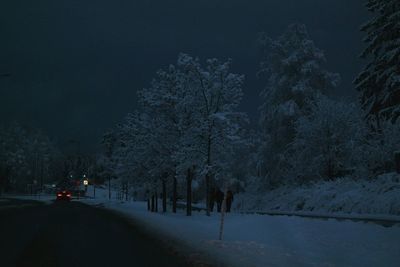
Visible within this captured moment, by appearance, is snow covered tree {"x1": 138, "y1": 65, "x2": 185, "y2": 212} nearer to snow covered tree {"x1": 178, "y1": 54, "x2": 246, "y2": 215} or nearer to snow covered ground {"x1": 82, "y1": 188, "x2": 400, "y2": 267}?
snow covered tree {"x1": 178, "y1": 54, "x2": 246, "y2": 215}

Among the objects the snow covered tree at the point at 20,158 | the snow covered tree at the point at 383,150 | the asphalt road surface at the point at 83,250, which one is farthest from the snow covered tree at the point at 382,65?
the snow covered tree at the point at 20,158

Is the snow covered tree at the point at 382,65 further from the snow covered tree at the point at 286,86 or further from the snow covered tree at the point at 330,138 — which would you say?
the snow covered tree at the point at 286,86

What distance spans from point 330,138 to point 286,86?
10066 mm

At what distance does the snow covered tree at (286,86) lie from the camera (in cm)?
4584

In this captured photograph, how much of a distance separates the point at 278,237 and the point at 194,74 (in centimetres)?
1683

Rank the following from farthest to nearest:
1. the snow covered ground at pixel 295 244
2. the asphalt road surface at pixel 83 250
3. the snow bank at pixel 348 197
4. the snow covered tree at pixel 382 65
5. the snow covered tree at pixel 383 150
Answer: the snow covered tree at pixel 383 150, the snow covered tree at pixel 382 65, the snow bank at pixel 348 197, the snow covered ground at pixel 295 244, the asphalt road surface at pixel 83 250

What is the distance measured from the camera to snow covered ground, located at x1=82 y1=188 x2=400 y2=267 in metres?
12.3

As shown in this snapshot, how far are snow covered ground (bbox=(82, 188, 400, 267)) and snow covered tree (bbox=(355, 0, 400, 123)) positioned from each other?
10.6 meters

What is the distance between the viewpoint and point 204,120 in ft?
102

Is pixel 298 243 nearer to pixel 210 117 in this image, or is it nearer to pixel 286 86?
pixel 210 117

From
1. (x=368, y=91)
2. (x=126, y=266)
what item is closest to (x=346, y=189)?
(x=368, y=91)

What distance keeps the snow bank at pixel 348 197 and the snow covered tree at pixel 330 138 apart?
2.94m

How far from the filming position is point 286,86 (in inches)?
1859

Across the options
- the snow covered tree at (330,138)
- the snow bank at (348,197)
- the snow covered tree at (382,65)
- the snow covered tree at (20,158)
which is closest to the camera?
the snow bank at (348,197)
